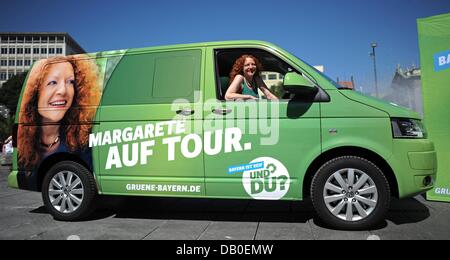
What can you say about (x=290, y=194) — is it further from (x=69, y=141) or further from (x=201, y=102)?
(x=69, y=141)

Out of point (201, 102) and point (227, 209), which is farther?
point (227, 209)

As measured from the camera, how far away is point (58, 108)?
4.66 m

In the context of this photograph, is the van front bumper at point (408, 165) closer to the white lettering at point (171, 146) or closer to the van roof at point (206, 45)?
the van roof at point (206, 45)

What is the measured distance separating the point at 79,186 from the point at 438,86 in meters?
5.32

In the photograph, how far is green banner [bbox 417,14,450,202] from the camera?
5285 millimetres

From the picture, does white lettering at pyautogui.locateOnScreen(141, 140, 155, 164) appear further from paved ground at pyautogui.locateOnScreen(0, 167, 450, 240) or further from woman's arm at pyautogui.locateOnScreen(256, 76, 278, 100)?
woman's arm at pyautogui.locateOnScreen(256, 76, 278, 100)

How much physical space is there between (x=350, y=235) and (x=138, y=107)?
279 cm

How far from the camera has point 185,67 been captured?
14.1 ft

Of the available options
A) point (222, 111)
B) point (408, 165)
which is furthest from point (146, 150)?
point (408, 165)

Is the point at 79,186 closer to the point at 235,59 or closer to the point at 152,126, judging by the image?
the point at 152,126
